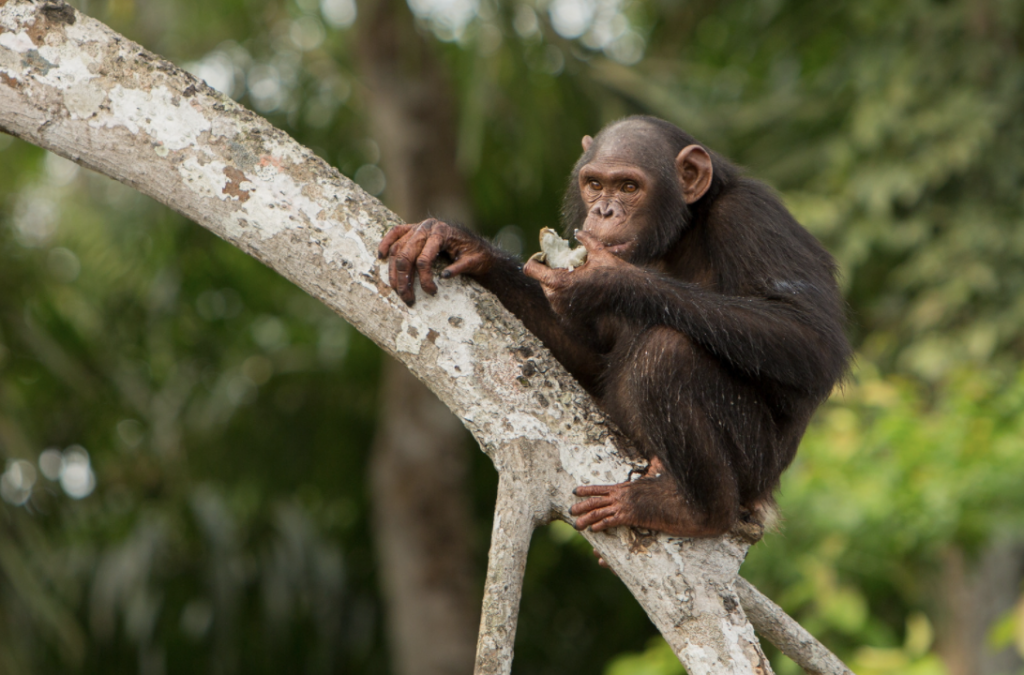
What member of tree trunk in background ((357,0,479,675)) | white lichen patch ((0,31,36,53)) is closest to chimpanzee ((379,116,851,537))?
white lichen patch ((0,31,36,53))

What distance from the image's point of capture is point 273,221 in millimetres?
2154

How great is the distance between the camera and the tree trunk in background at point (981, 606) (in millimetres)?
6414

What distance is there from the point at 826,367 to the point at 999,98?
452 centimetres

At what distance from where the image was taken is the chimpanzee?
7.64 feet

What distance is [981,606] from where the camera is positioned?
6434mm

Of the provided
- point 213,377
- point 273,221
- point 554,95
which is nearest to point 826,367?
point 273,221

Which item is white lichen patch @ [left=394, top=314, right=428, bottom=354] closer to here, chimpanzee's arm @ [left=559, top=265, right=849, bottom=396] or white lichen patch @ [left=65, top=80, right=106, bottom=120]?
chimpanzee's arm @ [left=559, top=265, right=849, bottom=396]

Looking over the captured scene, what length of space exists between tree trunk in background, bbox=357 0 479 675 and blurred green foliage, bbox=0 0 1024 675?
1.26ft

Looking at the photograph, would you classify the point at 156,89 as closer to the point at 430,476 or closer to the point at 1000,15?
the point at 430,476

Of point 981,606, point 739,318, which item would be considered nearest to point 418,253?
point 739,318

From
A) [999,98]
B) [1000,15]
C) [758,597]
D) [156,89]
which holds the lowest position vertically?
[758,597]

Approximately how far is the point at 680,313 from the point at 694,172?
73 centimetres

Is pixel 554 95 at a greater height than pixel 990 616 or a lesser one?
greater

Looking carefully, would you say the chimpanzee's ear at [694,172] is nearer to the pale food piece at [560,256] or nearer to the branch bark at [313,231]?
the pale food piece at [560,256]
